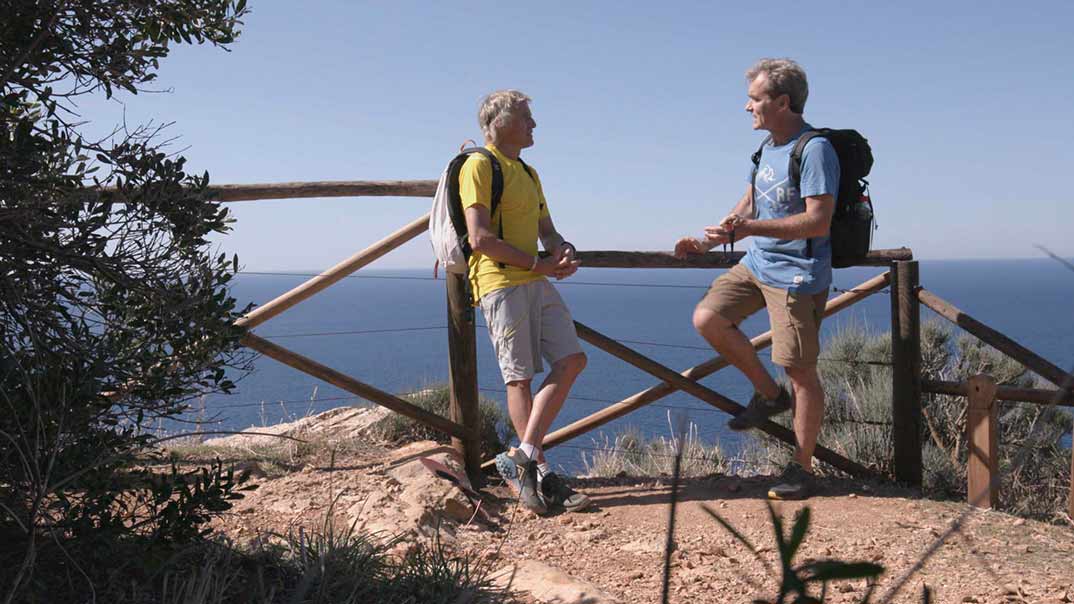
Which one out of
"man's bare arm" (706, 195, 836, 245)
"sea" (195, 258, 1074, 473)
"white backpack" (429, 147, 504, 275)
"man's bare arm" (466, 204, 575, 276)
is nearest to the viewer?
"man's bare arm" (706, 195, 836, 245)

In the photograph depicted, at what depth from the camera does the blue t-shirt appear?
4027 mm

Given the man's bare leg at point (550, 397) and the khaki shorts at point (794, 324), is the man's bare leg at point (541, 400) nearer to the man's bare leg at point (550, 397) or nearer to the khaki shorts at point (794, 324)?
the man's bare leg at point (550, 397)

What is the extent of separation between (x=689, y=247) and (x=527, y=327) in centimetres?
96

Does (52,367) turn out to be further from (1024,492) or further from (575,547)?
(1024,492)

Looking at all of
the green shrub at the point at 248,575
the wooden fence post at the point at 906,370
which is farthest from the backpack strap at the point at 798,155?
the green shrub at the point at 248,575

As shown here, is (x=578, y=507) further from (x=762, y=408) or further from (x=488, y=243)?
(x=488, y=243)

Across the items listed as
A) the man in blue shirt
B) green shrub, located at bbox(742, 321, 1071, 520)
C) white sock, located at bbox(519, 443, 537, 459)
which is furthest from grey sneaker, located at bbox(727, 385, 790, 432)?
white sock, located at bbox(519, 443, 537, 459)

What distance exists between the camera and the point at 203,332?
254cm

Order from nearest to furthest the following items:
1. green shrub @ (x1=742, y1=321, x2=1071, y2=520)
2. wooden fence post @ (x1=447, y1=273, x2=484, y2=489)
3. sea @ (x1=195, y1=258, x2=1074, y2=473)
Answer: wooden fence post @ (x1=447, y1=273, x2=484, y2=489) → green shrub @ (x1=742, y1=321, x2=1071, y2=520) → sea @ (x1=195, y1=258, x2=1074, y2=473)

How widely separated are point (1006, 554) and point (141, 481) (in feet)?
10.8

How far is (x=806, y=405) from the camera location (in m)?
4.35

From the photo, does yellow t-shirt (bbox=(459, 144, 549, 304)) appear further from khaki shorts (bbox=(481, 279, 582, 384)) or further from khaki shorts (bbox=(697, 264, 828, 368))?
khaki shorts (bbox=(697, 264, 828, 368))

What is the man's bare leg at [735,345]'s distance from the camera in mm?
4496

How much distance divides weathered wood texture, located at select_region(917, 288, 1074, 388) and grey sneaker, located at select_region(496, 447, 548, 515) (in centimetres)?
216
